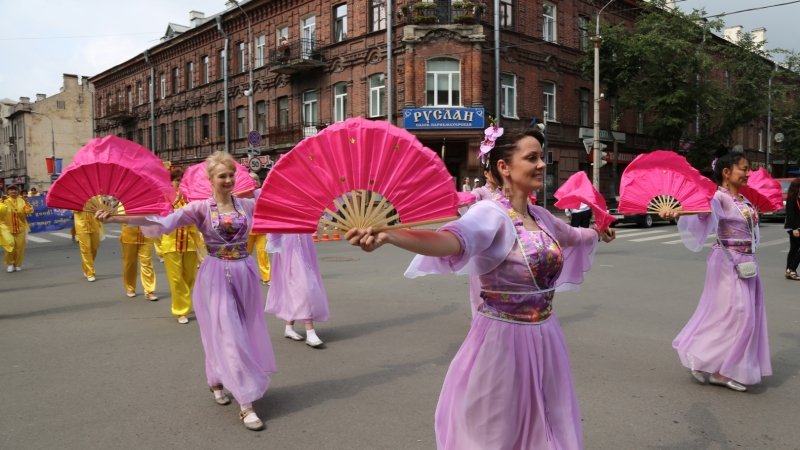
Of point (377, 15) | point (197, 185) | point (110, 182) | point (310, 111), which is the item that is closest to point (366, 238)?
point (110, 182)

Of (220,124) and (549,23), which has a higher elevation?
(549,23)

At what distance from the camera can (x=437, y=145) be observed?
84.6ft

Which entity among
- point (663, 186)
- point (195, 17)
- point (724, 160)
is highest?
point (195, 17)

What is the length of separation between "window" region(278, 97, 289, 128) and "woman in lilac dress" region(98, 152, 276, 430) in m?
27.9

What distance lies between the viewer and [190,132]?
131ft

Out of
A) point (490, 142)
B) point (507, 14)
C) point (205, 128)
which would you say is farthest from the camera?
point (205, 128)

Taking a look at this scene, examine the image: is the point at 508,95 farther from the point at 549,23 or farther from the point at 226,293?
the point at 226,293

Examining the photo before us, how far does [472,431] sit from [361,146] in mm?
1393

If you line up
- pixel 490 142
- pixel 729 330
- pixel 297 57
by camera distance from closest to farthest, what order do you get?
pixel 490 142 < pixel 729 330 < pixel 297 57

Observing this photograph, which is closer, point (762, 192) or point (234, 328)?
point (234, 328)

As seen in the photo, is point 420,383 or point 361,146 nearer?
point 361,146

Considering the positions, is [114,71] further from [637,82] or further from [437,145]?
[637,82]

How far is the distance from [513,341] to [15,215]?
13.5m

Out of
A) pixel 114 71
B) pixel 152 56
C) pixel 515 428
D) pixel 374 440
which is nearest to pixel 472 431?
pixel 515 428
